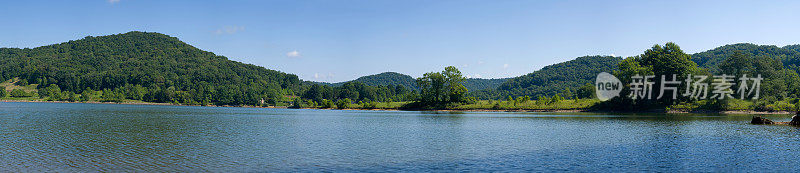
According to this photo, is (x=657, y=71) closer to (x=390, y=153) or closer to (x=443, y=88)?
(x=443, y=88)

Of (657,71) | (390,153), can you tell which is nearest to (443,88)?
(657,71)

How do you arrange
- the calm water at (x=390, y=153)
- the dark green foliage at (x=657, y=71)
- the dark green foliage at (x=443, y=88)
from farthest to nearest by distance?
1. the dark green foliage at (x=443, y=88)
2. the dark green foliage at (x=657, y=71)
3. the calm water at (x=390, y=153)

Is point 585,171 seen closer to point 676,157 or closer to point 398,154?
point 676,157

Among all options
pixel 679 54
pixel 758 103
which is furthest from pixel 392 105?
pixel 758 103

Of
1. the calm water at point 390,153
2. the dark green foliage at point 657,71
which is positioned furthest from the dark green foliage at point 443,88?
the calm water at point 390,153

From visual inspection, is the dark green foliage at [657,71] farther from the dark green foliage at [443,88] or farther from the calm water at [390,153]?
the calm water at [390,153]

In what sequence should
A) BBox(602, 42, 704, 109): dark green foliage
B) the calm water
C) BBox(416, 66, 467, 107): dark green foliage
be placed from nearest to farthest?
the calm water < BBox(602, 42, 704, 109): dark green foliage < BBox(416, 66, 467, 107): dark green foliage

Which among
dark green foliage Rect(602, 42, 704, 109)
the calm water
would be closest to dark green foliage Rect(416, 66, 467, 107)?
dark green foliage Rect(602, 42, 704, 109)

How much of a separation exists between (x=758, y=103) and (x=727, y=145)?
88315 millimetres

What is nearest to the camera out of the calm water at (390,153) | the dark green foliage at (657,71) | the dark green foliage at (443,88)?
the calm water at (390,153)

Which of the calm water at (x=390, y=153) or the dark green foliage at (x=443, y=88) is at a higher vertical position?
the dark green foliage at (x=443, y=88)

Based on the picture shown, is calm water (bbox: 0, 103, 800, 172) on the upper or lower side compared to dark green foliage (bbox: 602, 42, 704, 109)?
lower

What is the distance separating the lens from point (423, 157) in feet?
90.3

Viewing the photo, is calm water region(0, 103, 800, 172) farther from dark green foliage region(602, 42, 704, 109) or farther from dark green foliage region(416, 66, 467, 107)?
dark green foliage region(416, 66, 467, 107)
